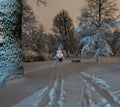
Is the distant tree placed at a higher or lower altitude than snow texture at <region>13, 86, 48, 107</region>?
higher

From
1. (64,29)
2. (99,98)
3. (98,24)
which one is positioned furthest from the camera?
(64,29)

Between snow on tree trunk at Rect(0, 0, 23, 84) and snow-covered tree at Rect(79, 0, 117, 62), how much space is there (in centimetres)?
2020

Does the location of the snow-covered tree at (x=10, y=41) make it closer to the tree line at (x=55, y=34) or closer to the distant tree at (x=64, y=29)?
the tree line at (x=55, y=34)

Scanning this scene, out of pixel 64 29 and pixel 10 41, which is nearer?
pixel 10 41

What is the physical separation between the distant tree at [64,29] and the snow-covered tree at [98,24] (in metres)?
14.2

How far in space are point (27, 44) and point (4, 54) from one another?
22.2 metres

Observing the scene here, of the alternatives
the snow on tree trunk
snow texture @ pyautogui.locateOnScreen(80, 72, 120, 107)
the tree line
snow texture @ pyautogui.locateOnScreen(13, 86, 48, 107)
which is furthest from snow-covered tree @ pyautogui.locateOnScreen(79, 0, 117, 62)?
snow texture @ pyautogui.locateOnScreen(13, 86, 48, 107)

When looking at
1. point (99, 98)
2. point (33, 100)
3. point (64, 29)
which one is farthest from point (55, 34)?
point (33, 100)

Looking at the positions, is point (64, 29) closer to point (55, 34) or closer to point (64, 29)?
point (64, 29)

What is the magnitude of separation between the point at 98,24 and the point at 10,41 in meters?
21.2

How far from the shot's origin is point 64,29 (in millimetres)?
44688

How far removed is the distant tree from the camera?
44.0 metres

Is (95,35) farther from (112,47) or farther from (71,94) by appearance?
(71,94)

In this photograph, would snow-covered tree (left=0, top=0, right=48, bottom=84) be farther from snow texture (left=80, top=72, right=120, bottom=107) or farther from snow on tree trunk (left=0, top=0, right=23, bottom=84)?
snow texture (left=80, top=72, right=120, bottom=107)
